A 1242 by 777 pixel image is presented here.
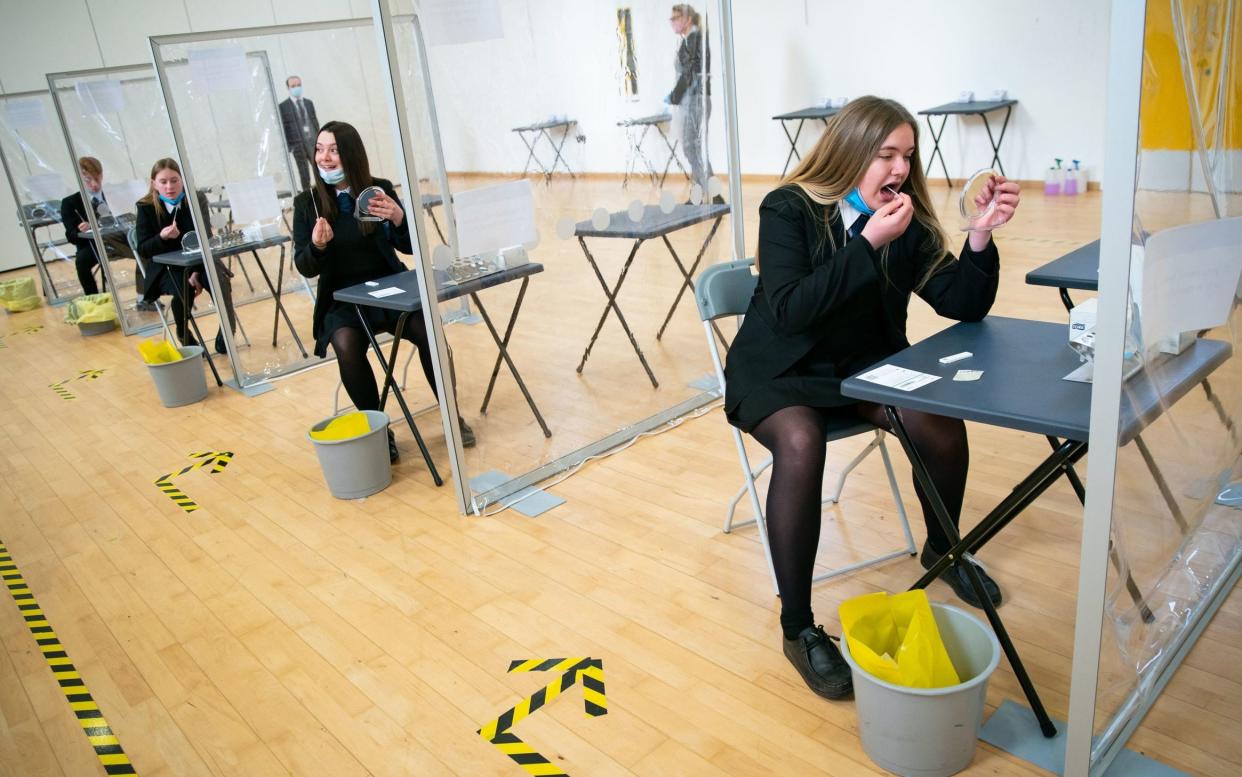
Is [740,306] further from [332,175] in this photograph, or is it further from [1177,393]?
[332,175]

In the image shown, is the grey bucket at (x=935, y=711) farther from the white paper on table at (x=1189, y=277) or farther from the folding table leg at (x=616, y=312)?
the folding table leg at (x=616, y=312)

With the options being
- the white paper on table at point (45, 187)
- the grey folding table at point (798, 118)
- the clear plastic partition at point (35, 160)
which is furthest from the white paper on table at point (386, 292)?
the white paper on table at point (45, 187)

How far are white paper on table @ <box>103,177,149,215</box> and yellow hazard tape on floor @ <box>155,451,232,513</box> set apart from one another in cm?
286

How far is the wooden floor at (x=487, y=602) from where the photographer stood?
1960mm

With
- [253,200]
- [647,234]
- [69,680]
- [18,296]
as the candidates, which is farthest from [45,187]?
[69,680]

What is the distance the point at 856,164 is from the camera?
6.73ft

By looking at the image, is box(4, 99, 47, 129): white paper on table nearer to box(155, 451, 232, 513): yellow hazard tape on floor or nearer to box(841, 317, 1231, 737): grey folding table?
box(155, 451, 232, 513): yellow hazard tape on floor

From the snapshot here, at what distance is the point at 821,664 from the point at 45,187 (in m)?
8.04

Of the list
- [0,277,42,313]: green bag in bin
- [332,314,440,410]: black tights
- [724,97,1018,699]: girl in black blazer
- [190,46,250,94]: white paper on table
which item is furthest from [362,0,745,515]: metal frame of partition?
[0,277,42,313]: green bag in bin

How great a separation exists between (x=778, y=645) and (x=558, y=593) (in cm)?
66

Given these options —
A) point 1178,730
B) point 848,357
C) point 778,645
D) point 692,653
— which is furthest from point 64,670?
point 1178,730

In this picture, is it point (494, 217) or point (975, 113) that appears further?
point (975, 113)

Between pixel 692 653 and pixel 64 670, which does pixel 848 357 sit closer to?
pixel 692 653

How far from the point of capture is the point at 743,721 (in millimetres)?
1955
